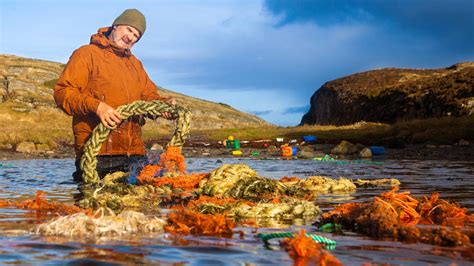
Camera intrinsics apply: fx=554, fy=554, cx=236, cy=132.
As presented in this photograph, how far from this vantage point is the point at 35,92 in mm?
76062

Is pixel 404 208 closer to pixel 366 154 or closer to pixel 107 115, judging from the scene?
pixel 107 115

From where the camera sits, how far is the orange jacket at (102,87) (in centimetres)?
1220

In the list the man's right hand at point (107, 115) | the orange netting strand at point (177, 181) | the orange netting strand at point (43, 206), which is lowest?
the orange netting strand at point (43, 206)

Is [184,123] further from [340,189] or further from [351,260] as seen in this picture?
[351,260]

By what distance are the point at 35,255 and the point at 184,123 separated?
321 inches

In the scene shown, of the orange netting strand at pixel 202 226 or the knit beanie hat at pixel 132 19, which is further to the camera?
the knit beanie hat at pixel 132 19

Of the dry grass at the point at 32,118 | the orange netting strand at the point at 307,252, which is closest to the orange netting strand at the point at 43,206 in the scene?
the orange netting strand at the point at 307,252

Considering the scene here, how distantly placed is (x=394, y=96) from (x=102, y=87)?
46258 mm

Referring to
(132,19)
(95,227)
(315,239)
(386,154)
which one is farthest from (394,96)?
(95,227)

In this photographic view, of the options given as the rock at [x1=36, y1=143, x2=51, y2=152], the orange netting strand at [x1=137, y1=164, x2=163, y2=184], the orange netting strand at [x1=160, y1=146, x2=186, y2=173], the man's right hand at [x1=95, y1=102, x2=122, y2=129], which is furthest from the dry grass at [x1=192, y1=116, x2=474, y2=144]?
the man's right hand at [x1=95, y1=102, x2=122, y2=129]

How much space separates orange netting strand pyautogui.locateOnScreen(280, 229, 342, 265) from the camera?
4.34m

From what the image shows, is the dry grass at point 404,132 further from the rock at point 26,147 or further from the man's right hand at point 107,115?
the man's right hand at point 107,115

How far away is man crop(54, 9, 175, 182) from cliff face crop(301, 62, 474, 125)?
1366 inches

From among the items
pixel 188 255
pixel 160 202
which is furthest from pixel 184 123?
pixel 188 255
